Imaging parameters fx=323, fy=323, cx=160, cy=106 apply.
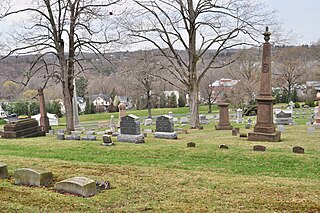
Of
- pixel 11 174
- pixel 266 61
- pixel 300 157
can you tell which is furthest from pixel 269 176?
pixel 266 61

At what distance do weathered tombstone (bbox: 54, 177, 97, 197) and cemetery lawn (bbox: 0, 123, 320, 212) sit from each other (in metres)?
0.16

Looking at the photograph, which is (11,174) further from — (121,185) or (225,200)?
(225,200)

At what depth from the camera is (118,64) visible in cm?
2280

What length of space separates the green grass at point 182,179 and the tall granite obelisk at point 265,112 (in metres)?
1.30

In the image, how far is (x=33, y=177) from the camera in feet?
23.2

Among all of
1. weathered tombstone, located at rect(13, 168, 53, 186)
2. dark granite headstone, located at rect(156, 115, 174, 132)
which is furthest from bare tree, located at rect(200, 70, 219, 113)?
weathered tombstone, located at rect(13, 168, 53, 186)

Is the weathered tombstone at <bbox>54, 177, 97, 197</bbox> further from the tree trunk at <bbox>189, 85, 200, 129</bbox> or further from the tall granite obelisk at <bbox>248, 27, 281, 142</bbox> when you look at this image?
the tree trunk at <bbox>189, 85, 200, 129</bbox>

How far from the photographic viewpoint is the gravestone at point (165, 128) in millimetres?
16656

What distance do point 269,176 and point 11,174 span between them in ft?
22.1

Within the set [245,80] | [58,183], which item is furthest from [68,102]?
[245,80]

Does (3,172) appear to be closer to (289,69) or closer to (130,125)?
(130,125)

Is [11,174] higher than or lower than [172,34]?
lower

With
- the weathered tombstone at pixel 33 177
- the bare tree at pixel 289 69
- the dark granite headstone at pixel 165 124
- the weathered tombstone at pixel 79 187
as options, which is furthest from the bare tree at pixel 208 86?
the weathered tombstone at pixel 79 187

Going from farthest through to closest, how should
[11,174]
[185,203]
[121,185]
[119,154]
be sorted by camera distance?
1. [119,154]
2. [11,174]
3. [121,185]
4. [185,203]
